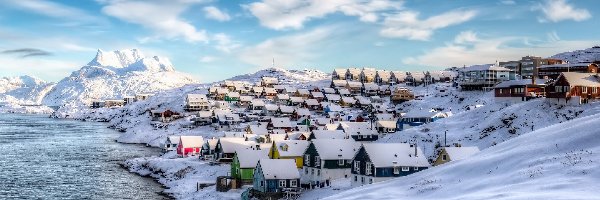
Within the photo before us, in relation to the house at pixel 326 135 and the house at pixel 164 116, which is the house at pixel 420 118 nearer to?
the house at pixel 326 135

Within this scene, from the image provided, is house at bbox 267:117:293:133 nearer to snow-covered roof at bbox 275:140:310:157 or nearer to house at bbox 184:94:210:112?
snow-covered roof at bbox 275:140:310:157

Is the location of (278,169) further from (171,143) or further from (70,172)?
(171,143)

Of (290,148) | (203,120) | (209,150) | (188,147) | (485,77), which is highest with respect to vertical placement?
(485,77)

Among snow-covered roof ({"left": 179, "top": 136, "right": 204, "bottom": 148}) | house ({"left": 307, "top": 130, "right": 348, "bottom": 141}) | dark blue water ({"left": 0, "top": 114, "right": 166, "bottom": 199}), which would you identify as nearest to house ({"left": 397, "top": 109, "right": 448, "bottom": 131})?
house ({"left": 307, "top": 130, "right": 348, "bottom": 141})

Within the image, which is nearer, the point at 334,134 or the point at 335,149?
the point at 335,149

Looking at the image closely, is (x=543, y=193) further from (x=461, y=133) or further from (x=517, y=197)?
(x=461, y=133)

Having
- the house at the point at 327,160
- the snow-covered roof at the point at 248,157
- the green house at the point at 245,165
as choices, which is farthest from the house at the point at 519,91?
the green house at the point at 245,165

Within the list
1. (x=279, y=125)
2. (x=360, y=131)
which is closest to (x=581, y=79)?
(x=360, y=131)
